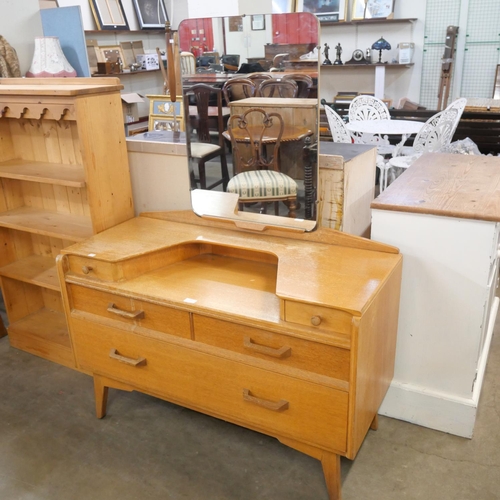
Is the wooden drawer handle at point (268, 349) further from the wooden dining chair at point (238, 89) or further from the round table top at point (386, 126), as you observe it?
the round table top at point (386, 126)

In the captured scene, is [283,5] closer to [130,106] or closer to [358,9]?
[358,9]

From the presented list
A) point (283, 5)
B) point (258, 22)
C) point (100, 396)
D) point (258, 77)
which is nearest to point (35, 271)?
point (100, 396)

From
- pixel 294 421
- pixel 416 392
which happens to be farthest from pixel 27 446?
pixel 416 392

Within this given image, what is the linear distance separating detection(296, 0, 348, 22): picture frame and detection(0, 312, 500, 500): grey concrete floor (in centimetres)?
494

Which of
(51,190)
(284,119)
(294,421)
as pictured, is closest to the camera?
(294,421)

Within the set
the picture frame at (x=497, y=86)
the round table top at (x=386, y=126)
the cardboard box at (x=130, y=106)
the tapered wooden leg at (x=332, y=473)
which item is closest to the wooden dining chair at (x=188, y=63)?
the tapered wooden leg at (x=332, y=473)

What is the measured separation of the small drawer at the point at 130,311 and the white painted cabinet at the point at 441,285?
0.80 m

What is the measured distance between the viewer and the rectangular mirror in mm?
1933

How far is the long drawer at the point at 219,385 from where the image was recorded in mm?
1669

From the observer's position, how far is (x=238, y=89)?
2078 millimetres

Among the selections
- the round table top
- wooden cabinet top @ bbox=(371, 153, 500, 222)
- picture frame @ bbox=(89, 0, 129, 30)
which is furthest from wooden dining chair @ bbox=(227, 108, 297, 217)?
picture frame @ bbox=(89, 0, 129, 30)

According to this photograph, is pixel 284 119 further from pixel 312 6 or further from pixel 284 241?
pixel 312 6

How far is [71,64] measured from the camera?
3.08m

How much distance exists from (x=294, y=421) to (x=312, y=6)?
5600 mm
